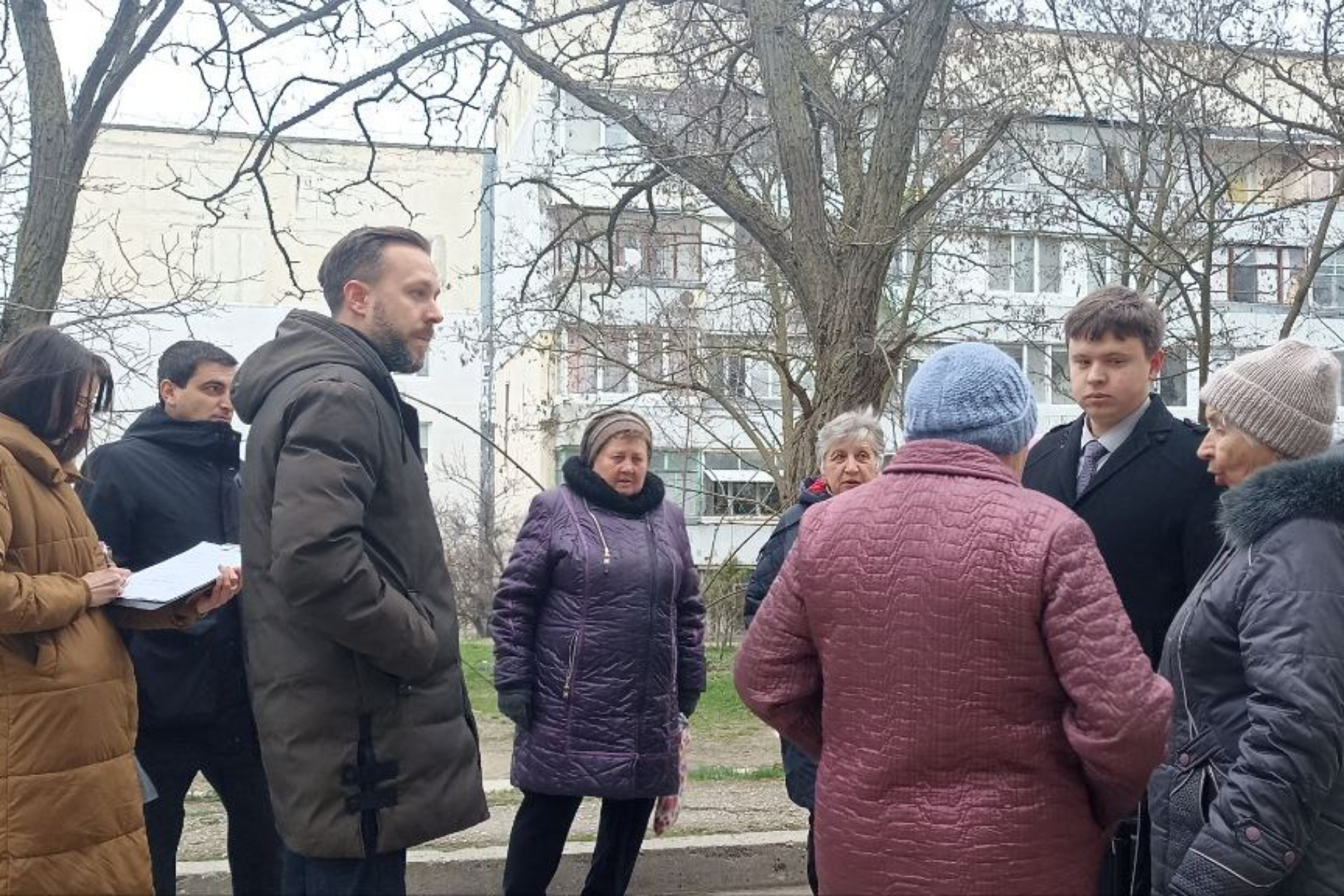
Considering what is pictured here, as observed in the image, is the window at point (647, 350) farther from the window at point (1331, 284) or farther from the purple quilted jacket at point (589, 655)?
the window at point (1331, 284)

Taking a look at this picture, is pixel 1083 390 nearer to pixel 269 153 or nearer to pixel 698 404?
pixel 269 153

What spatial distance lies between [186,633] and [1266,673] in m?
2.80

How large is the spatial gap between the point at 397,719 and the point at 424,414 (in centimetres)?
2759

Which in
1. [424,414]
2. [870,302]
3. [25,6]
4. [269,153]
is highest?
[25,6]

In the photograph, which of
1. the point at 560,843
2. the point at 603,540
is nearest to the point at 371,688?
the point at 603,540

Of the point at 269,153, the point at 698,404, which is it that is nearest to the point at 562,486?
the point at 269,153

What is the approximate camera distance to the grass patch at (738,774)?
7121mm

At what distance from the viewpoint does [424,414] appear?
98.2ft

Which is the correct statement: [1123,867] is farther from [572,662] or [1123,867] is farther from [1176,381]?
[1176,381]

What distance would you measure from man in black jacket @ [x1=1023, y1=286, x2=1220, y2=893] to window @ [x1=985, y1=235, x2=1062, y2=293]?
9.86 meters

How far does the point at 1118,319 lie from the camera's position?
343 cm

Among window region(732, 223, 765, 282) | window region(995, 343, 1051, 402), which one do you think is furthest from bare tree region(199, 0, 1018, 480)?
window region(995, 343, 1051, 402)

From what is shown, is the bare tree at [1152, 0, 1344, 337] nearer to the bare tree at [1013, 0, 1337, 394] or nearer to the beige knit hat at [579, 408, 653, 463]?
the bare tree at [1013, 0, 1337, 394]

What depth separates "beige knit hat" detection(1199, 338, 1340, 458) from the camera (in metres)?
2.77
